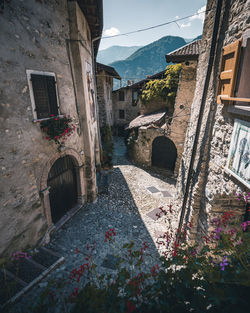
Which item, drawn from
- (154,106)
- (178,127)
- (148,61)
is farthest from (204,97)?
(148,61)

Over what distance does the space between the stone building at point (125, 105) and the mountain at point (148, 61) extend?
216 ft

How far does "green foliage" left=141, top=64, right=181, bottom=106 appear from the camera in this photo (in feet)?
37.8

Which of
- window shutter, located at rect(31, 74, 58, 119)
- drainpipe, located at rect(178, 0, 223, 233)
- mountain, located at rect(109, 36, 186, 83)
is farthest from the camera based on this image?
mountain, located at rect(109, 36, 186, 83)

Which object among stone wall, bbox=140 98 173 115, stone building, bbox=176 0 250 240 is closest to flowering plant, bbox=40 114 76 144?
stone building, bbox=176 0 250 240

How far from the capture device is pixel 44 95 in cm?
478

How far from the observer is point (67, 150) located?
5801mm

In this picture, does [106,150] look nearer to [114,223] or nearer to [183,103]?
[183,103]

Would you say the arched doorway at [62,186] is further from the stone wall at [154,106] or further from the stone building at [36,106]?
the stone wall at [154,106]

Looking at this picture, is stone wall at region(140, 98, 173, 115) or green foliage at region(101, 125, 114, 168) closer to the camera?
green foliage at region(101, 125, 114, 168)

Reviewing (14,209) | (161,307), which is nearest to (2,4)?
(14,209)

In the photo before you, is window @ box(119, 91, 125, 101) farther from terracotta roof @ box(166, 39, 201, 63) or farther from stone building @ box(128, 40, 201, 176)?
terracotta roof @ box(166, 39, 201, 63)

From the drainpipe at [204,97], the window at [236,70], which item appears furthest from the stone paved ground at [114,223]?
the window at [236,70]

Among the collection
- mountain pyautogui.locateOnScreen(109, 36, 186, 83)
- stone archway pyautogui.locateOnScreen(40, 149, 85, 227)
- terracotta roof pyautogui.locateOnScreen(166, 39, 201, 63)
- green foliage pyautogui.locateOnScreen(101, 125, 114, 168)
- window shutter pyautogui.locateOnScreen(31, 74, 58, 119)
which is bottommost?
green foliage pyautogui.locateOnScreen(101, 125, 114, 168)

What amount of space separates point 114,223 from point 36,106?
4.89m
